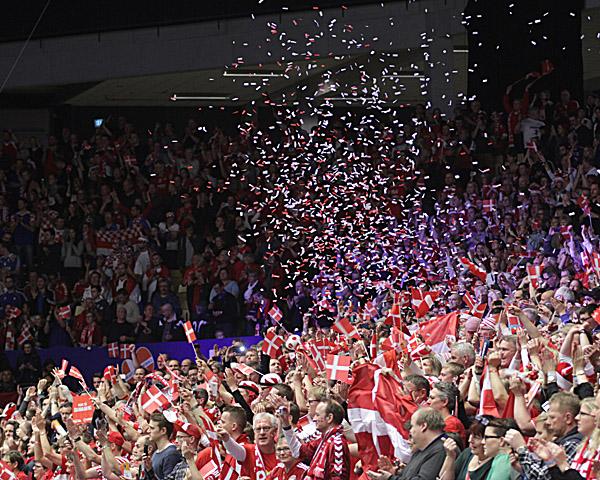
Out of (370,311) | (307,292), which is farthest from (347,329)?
(307,292)

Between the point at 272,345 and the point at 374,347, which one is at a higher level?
the point at 374,347

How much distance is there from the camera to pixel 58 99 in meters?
24.5

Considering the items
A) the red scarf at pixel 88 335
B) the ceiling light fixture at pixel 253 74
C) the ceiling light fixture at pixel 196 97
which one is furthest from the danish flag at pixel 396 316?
the ceiling light fixture at pixel 196 97

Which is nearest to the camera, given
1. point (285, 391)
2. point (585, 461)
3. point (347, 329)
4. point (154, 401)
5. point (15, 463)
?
point (585, 461)

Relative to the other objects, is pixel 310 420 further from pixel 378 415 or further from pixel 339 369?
pixel 378 415

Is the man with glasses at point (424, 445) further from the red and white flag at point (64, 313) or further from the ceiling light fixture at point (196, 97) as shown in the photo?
the ceiling light fixture at point (196, 97)

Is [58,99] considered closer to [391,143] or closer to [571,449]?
[391,143]

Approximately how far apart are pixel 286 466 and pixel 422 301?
Result: 14.7ft

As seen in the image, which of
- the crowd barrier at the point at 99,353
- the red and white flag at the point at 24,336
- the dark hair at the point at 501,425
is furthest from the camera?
the red and white flag at the point at 24,336

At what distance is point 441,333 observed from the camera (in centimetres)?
973

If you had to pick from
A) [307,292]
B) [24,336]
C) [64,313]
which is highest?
[307,292]

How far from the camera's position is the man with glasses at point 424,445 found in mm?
6242

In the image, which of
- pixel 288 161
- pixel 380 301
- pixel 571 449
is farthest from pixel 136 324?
pixel 571 449

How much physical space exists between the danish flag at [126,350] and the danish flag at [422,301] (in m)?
4.97
